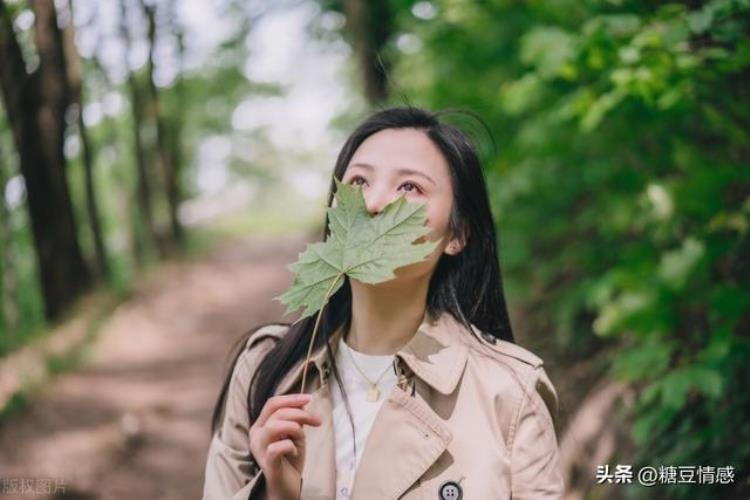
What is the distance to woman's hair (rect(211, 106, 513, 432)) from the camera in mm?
2014

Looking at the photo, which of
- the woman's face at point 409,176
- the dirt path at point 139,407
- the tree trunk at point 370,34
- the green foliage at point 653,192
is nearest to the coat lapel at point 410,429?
the woman's face at point 409,176

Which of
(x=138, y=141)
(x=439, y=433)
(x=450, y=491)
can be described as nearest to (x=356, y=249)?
(x=439, y=433)

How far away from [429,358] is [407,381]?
0.28 feet

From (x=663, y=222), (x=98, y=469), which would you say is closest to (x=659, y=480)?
(x=663, y=222)

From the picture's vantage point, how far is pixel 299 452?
1708 millimetres

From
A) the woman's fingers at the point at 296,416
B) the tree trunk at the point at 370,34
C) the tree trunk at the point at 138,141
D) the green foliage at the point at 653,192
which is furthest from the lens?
the tree trunk at the point at 138,141

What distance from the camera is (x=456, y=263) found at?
2.11m

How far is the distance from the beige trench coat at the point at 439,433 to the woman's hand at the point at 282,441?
0.09 metres

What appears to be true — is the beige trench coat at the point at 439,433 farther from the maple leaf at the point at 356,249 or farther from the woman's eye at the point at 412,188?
the woman's eye at the point at 412,188

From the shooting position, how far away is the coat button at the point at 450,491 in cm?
175

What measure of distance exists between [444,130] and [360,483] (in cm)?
101

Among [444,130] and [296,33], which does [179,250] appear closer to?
[296,33]

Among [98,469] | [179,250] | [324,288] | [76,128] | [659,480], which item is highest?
[324,288]

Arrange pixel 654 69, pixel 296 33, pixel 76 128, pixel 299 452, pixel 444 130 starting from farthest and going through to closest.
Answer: pixel 296 33 → pixel 76 128 → pixel 654 69 → pixel 444 130 → pixel 299 452
